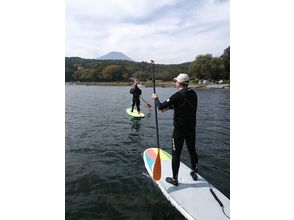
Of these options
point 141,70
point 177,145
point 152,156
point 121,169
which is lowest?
point 121,169

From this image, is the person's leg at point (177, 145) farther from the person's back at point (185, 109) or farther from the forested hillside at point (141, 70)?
the forested hillside at point (141, 70)

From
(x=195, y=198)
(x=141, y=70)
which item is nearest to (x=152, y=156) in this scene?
(x=195, y=198)

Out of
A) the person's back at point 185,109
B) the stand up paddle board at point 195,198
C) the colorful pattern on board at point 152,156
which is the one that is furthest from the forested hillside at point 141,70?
the person's back at point 185,109

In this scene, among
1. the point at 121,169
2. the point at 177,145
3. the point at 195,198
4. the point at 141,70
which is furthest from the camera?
the point at 141,70

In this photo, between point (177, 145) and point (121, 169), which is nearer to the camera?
point (177, 145)

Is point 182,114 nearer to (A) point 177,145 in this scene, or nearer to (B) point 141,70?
(A) point 177,145

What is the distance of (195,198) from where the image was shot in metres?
4.47

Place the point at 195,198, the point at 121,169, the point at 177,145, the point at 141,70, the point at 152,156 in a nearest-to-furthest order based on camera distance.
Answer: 1. the point at 195,198
2. the point at 177,145
3. the point at 121,169
4. the point at 152,156
5. the point at 141,70

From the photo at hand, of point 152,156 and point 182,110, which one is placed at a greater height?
point 182,110

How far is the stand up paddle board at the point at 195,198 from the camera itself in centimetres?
405

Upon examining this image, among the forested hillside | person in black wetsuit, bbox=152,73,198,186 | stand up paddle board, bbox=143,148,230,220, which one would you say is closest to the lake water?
stand up paddle board, bbox=143,148,230,220
